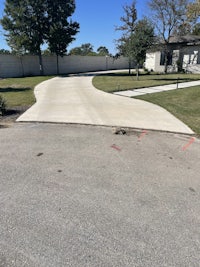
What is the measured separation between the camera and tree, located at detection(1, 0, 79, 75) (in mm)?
21297

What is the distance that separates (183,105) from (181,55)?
1818 cm

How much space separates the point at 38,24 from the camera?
72.8 ft

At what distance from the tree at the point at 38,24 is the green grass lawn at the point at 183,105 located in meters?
17.4

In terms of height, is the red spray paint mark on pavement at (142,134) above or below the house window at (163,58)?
below

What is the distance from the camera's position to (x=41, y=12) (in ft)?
72.4

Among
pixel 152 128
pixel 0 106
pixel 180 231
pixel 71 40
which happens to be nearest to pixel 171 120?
pixel 152 128

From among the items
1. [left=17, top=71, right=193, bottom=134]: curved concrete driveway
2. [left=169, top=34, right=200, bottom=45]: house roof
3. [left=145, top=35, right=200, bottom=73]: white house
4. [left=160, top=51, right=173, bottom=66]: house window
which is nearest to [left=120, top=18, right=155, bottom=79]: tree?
[left=17, top=71, right=193, bottom=134]: curved concrete driveway

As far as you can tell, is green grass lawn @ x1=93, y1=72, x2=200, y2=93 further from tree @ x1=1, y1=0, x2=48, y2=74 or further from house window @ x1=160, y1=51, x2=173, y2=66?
tree @ x1=1, y1=0, x2=48, y2=74

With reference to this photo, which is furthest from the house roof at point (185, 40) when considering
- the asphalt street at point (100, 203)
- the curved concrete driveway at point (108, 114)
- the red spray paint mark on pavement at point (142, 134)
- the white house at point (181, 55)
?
the asphalt street at point (100, 203)

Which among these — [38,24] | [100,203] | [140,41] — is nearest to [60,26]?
[38,24]

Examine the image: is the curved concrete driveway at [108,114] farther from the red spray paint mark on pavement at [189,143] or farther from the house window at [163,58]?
the house window at [163,58]

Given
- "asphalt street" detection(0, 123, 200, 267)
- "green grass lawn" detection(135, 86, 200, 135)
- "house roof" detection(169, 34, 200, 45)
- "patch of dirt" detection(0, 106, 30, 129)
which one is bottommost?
"asphalt street" detection(0, 123, 200, 267)

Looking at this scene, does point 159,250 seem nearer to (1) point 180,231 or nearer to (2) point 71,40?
(1) point 180,231

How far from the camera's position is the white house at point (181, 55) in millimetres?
21766
